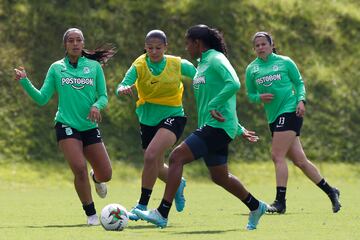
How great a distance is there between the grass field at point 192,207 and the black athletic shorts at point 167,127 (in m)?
0.97

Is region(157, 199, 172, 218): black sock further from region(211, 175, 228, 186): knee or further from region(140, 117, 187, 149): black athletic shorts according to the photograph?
region(140, 117, 187, 149): black athletic shorts

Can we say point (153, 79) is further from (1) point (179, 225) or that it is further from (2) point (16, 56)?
(2) point (16, 56)

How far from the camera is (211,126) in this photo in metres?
9.59

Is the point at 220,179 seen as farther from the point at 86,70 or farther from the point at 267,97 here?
the point at 267,97

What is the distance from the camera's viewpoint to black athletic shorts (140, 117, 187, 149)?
11.2m

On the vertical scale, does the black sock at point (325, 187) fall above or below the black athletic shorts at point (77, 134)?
below

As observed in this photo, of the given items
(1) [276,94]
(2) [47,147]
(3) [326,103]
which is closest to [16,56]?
(2) [47,147]

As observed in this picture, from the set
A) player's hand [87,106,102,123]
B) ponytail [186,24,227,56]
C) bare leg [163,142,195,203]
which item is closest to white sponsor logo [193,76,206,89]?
ponytail [186,24,227,56]

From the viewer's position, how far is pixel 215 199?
15.3m

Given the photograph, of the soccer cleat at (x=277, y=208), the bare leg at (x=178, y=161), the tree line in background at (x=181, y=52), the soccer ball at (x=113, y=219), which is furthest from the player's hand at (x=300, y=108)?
the tree line in background at (x=181, y=52)

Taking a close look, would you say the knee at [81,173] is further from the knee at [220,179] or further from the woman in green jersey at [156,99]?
the knee at [220,179]

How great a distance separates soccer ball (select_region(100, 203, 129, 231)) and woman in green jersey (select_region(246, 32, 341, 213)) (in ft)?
10.2

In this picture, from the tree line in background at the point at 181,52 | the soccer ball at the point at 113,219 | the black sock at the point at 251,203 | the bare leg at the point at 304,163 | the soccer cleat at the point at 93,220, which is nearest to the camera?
the soccer ball at the point at 113,219

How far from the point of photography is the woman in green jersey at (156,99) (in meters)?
10.9
